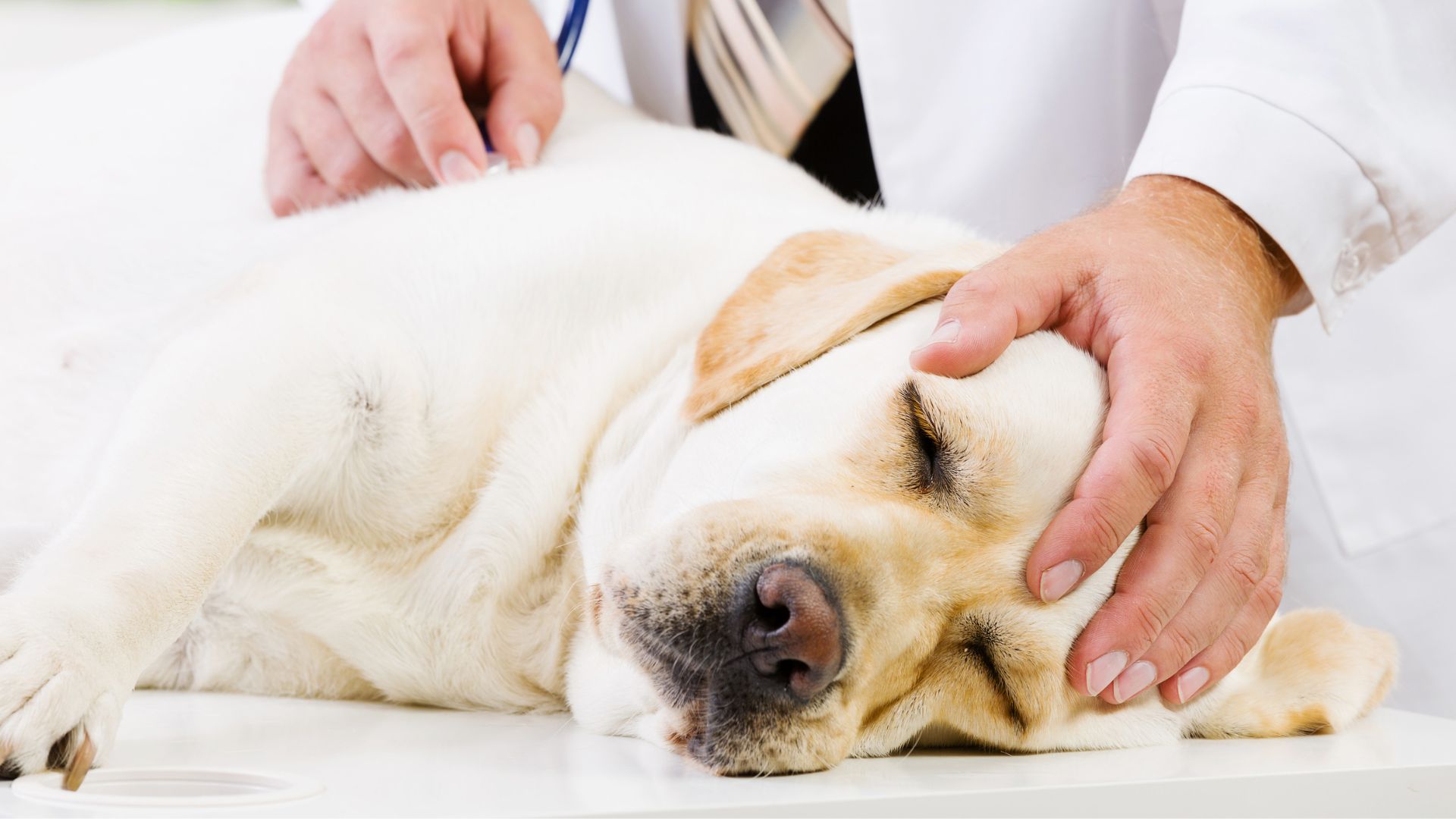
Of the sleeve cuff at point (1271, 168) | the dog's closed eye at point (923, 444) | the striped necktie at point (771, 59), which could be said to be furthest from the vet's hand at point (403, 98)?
the sleeve cuff at point (1271, 168)

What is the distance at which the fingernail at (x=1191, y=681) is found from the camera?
60.3 inches

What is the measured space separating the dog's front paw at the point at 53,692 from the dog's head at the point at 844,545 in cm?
55

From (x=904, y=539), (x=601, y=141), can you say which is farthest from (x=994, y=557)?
(x=601, y=141)

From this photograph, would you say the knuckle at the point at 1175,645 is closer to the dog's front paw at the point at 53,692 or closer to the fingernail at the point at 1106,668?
the fingernail at the point at 1106,668

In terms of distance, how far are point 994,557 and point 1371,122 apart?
1.01 metres

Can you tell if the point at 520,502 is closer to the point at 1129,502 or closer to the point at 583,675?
the point at 583,675

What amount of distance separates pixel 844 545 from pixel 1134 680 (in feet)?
1.32

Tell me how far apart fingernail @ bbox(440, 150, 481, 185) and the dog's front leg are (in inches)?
21.7

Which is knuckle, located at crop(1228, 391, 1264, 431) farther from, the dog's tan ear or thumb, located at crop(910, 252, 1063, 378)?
the dog's tan ear

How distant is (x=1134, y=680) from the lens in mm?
1482

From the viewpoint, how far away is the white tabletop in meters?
1.01

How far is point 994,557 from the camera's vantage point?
4.91 ft

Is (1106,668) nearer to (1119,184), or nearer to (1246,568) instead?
(1246,568)

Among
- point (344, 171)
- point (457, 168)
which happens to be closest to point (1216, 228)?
point (457, 168)
